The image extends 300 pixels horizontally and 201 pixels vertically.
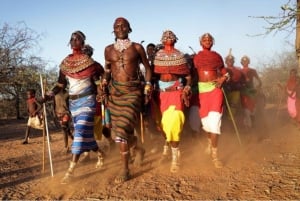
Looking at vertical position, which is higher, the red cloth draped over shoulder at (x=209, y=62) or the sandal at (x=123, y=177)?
the red cloth draped over shoulder at (x=209, y=62)

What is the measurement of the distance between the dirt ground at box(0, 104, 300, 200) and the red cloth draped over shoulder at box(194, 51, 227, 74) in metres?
1.57

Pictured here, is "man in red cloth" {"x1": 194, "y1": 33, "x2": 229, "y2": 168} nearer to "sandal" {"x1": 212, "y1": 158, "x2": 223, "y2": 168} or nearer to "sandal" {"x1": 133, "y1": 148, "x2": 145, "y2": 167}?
"sandal" {"x1": 212, "y1": 158, "x2": 223, "y2": 168}

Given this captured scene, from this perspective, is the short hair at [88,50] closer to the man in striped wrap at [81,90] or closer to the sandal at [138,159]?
the man in striped wrap at [81,90]

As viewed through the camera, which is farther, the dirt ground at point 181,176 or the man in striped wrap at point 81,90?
the man in striped wrap at point 81,90

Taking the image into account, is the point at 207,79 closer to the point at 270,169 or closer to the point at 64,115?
the point at 270,169

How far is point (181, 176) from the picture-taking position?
5.14 meters

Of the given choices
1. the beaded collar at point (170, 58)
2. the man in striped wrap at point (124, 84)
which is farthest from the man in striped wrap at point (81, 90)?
the beaded collar at point (170, 58)

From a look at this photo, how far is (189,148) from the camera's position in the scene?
729 centimetres

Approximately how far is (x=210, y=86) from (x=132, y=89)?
1410mm

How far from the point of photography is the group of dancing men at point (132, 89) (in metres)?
5.29

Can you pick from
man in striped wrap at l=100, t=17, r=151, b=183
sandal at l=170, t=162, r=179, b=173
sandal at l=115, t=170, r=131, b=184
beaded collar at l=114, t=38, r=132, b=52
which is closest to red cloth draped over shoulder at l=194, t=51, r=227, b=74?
man in striped wrap at l=100, t=17, r=151, b=183

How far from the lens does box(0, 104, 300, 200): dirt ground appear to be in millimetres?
4395

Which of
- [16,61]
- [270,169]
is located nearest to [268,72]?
[16,61]

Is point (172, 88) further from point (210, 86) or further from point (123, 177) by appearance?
point (123, 177)
